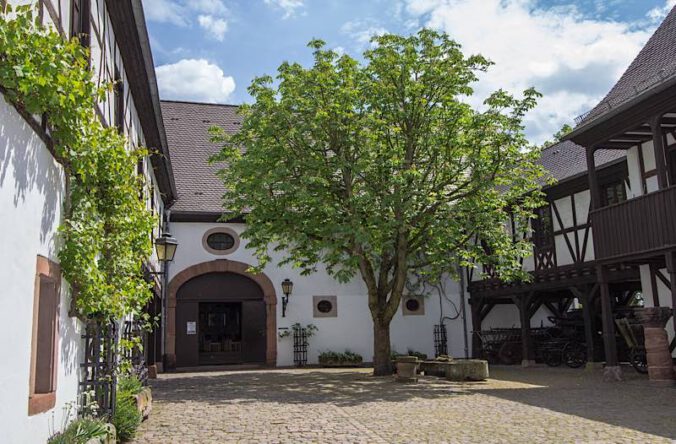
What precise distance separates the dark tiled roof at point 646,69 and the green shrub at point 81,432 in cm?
1079

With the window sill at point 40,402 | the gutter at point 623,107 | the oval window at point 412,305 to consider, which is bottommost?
the window sill at point 40,402

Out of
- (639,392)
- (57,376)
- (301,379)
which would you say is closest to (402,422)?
(57,376)

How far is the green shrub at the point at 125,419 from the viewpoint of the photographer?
7.00m

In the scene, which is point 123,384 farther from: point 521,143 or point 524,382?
point 521,143

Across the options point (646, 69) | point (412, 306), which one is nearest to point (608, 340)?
point (646, 69)

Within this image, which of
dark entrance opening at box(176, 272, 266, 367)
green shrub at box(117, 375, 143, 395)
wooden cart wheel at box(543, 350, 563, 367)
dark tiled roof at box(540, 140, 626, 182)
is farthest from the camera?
dark entrance opening at box(176, 272, 266, 367)

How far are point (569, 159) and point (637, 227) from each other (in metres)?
6.38

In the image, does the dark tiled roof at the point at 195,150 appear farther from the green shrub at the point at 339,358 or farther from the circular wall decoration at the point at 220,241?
the green shrub at the point at 339,358

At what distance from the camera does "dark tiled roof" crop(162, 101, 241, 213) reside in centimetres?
2119

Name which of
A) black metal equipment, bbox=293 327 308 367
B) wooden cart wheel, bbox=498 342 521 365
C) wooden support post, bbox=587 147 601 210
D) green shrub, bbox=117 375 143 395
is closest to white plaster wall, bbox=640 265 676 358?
wooden support post, bbox=587 147 601 210

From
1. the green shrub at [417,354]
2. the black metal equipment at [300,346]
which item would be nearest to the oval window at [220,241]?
the black metal equipment at [300,346]

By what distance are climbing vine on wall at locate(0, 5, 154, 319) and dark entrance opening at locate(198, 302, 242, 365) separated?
14561 millimetres

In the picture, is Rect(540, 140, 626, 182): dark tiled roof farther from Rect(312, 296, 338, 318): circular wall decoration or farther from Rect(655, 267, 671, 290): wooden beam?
Rect(312, 296, 338, 318): circular wall decoration

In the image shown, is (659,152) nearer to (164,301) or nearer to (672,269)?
(672,269)
